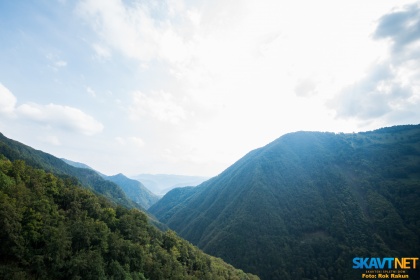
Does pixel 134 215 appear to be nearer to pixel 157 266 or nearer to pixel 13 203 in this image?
pixel 157 266

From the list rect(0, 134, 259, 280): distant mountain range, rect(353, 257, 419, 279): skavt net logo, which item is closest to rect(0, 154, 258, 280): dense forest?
rect(0, 134, 259, 280): distant mountain range

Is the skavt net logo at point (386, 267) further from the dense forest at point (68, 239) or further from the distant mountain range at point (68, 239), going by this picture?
the distant mountain range at point (68, 239)

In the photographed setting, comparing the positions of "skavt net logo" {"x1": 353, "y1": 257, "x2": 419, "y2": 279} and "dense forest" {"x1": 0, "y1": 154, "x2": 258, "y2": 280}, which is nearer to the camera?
"dense forest" {"x1": 0, "y1": 154, "x2": 258, "y2": 280}

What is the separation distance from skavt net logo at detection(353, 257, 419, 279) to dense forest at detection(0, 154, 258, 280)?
113734mm

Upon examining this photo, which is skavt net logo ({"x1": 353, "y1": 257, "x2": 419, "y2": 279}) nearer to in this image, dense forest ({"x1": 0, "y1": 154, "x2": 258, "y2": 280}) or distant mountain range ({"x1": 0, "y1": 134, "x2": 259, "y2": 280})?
dense forest ({"x1": 0, "y1": 154, "x2": 258, "y2": 280})

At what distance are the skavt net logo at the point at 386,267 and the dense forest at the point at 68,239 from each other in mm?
113734

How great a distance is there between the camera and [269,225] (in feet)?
639

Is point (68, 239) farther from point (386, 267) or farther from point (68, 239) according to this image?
point (386, 267)

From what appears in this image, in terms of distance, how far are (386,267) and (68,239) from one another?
18496cm

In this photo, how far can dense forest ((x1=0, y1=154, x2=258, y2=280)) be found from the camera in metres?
47.1

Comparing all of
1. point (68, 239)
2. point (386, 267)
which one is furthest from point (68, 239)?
point (386, 267)

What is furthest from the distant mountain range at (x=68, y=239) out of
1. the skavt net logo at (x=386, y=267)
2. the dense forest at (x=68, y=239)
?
the skavt net logo at (x=386, y=267)

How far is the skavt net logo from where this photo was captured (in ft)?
477

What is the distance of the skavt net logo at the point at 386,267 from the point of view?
477 ft
